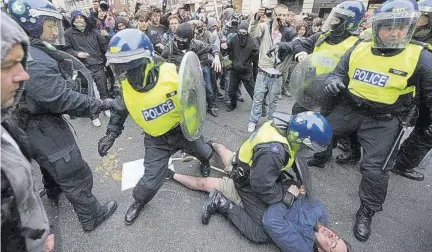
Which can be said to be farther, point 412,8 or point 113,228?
point 113,228

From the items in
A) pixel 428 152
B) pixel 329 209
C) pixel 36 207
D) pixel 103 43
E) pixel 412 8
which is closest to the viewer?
pixel 36 207

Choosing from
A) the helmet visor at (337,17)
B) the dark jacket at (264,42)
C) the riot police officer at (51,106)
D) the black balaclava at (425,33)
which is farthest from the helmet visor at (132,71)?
the black balaclava at (425,33)

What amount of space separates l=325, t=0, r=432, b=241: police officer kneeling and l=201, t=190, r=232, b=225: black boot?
1208 mm

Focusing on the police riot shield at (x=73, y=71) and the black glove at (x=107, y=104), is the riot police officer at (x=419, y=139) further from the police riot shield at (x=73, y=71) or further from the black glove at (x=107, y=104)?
the police riot shield at (x=73, y=71)

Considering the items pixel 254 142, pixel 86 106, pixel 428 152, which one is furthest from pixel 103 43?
pixel 428 152

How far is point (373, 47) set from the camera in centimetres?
229

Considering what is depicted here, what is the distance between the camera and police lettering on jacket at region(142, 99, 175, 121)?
2270 mm

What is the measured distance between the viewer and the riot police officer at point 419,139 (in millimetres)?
2914

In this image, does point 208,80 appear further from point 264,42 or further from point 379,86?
point 379,86

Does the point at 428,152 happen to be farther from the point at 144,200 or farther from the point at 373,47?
the point at 144,200

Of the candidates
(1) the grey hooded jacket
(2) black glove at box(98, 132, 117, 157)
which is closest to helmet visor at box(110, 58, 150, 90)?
(2) black glove at box(98, 132, 117, 157)

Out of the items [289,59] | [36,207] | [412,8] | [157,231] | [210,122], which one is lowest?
[210,122]

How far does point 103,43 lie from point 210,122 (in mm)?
2277

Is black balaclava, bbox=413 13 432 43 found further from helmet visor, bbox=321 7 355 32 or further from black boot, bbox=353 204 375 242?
black boot, bbox=353 204 375 242
